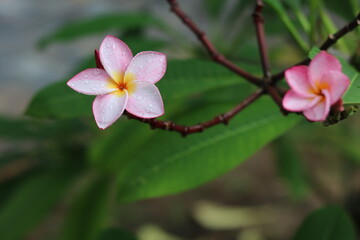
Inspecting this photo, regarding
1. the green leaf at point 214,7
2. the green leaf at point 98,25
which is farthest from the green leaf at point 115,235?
the green leaf at point 214,7

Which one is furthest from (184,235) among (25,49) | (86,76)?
(25,49)

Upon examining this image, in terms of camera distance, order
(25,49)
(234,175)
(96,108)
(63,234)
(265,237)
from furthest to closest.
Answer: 1. (25,49)
2. (234,175)
3. (265,237)
4. (63,234)
5. (96,108)

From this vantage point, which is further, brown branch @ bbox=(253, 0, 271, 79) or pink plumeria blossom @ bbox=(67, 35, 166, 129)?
brown branch @ bbox=(253, 0, 271, 79)

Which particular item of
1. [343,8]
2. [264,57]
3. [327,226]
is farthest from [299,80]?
[343,8]

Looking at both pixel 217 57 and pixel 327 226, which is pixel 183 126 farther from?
pixel 327 226

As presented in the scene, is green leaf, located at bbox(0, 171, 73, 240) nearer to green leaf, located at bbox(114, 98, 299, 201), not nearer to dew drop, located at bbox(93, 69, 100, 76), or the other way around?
green leaf, located at bbox(114, 98, 299, 201)

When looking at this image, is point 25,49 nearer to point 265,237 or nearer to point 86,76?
point 265,237

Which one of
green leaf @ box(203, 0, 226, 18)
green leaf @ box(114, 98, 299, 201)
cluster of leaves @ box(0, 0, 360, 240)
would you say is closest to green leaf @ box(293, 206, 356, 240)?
cluster of leaves @ box(0, 0, 360, 240)
